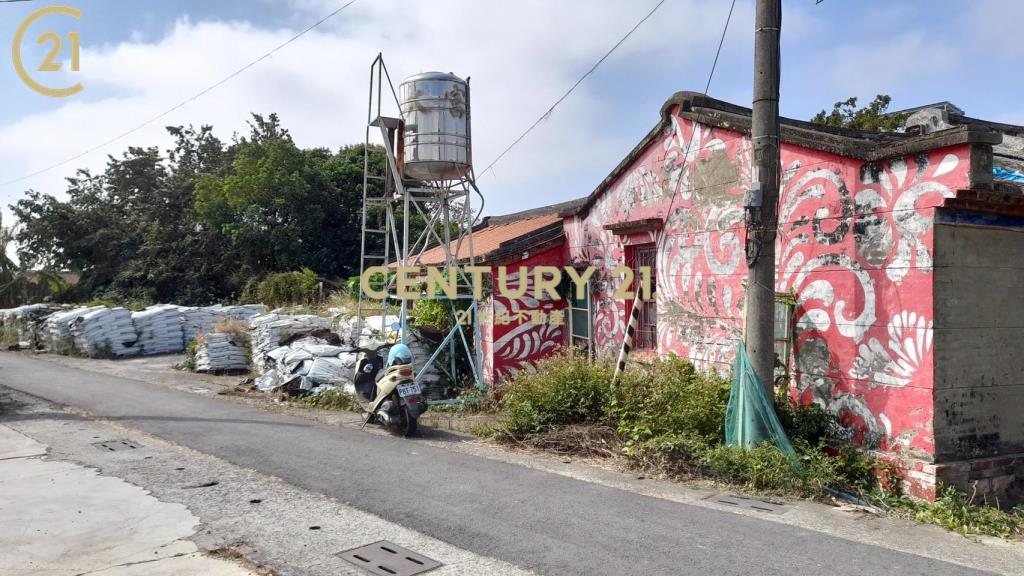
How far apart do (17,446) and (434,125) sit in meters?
7.41

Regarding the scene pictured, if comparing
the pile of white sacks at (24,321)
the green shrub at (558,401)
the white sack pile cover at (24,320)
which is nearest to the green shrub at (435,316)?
the green shrub at (558,401)

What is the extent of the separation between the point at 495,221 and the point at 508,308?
310 inches

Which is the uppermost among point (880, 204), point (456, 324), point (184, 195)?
point (184, 195)

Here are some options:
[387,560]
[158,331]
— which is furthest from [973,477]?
[158,331]

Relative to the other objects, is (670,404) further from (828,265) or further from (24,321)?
(24,321)

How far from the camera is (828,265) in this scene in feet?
25.2

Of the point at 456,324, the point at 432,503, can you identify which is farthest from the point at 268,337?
the point at 432,503

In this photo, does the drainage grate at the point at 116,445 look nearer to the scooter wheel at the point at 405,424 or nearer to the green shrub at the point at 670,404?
the scooter wheel at the point at 405,424

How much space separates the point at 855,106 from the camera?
25.8 meters

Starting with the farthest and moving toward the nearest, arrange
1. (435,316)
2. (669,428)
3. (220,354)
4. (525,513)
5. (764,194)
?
(220,354) → (435,316) → (669,428) → (764,194) → (525,513)

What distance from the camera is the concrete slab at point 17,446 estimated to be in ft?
27.2

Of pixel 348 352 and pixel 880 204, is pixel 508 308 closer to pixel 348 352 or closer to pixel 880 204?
pixel 348 352

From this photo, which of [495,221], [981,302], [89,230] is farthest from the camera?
[89,230]

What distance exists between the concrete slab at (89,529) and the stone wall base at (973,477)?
6.02 m
